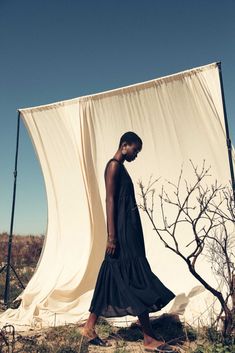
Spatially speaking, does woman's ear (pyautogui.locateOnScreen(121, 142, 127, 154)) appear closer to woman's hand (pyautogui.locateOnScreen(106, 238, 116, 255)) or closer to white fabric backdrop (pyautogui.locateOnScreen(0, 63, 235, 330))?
white fabric backdrop (pyautogui.locateOnScreen(0, 63, 235, 330))

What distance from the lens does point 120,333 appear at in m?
4.57

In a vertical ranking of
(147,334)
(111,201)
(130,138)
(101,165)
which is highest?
(130,138)

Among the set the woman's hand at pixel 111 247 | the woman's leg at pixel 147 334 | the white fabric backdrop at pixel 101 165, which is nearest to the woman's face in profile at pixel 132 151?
the white fabric backdrop at pixel 101 165

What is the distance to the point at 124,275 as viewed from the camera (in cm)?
431

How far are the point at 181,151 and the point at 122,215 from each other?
4.30ft

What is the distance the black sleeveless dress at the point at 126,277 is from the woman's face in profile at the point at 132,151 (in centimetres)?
32

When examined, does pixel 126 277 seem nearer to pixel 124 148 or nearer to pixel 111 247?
pixel 111 247

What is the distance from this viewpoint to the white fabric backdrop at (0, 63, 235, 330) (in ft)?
16.2

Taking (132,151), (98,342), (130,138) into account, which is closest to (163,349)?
(98,342)

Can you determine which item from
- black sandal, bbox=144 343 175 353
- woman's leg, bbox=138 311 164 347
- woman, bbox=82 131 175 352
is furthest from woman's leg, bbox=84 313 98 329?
black sandal, bbox=144 343 175 353

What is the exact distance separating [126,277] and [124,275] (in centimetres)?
3

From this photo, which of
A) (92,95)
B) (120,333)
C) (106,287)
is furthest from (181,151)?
(120,333)

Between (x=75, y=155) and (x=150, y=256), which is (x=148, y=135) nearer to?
(x=75, y=155)

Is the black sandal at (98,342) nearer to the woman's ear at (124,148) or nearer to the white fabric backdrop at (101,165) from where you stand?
the white fabric backdrop at (101,165)
